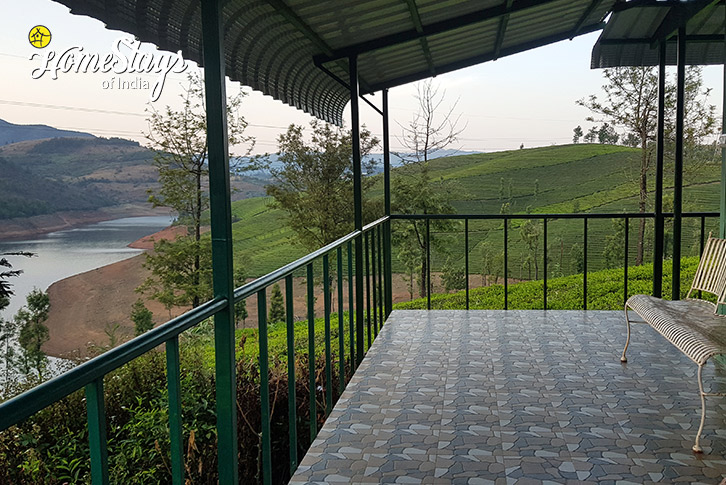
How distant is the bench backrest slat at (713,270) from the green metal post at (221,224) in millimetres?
3169

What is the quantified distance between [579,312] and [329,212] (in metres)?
→ 7.00

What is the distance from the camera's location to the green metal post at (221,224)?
1.63m

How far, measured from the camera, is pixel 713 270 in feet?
12.8

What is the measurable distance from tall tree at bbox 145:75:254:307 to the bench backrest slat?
7.08 metres

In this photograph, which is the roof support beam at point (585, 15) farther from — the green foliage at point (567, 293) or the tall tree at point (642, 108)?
the tall tree at point (642, 108)

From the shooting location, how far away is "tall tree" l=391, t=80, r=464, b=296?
497 inches

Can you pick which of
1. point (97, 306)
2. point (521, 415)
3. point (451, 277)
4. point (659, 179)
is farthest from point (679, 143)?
point (451, 277)

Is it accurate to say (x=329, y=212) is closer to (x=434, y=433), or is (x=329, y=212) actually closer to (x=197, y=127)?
(x=197, y=127)

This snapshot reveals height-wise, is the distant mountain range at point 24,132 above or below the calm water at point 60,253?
above

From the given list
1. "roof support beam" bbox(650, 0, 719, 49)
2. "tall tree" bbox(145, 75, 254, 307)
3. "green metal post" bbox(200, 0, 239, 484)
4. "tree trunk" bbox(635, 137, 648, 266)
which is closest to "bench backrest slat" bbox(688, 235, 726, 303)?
"roof support beam" bbox(650, 0, 719, 49)

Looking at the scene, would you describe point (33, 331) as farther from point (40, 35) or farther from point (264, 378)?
point (264, 378)

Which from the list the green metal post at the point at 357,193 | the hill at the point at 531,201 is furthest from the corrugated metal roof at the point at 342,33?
the hill at the point at 531,201

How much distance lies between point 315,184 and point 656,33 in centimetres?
758

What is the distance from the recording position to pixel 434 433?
275 centimetres
